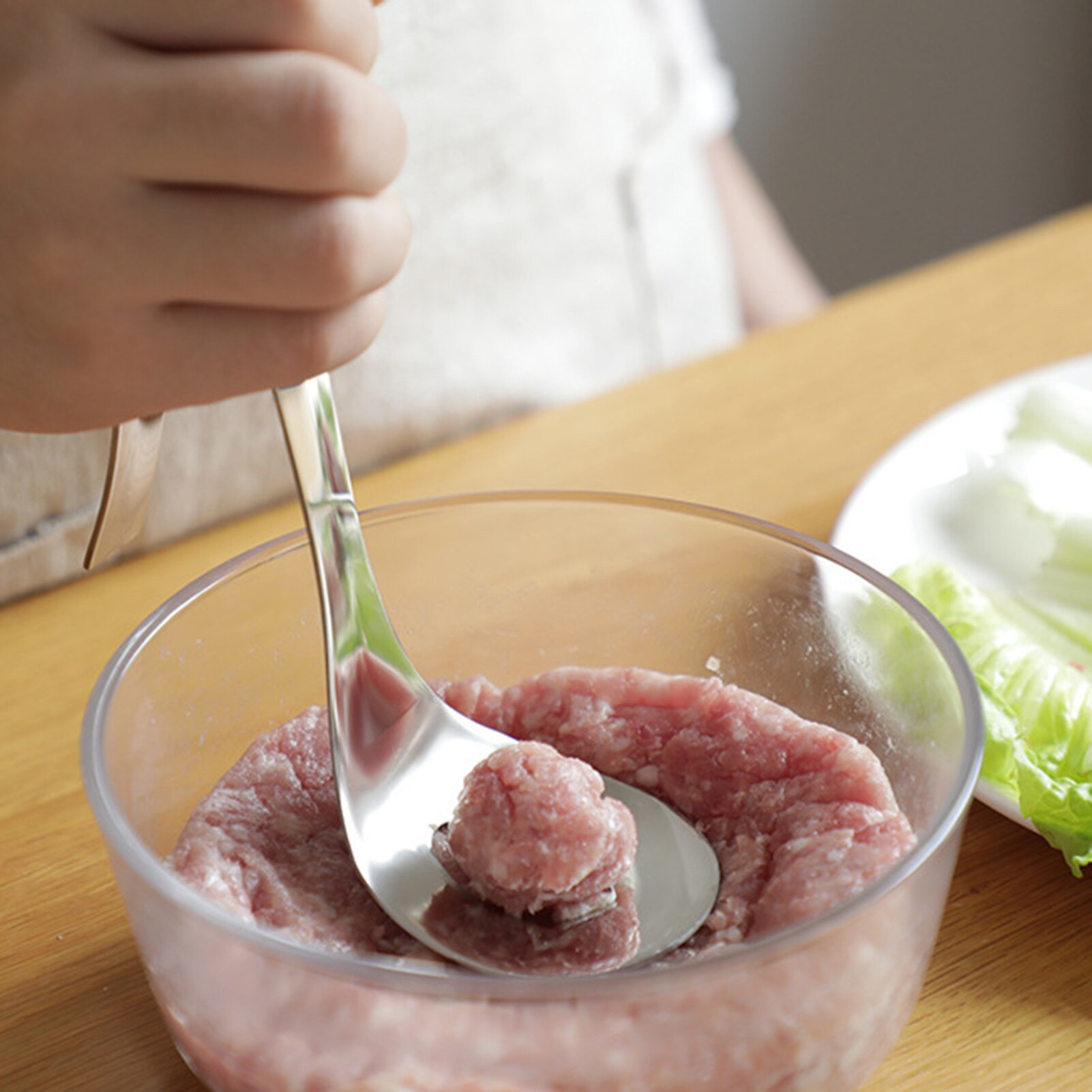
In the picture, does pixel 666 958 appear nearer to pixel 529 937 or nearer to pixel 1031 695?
pixel 529 937

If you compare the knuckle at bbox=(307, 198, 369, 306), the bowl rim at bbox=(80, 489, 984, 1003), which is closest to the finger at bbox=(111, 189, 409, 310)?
the knuckle at bbox=(307, 198, 369, 306)

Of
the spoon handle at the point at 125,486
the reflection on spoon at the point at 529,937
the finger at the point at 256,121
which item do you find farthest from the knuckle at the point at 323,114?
the reflection on spoon at the point at 529,937

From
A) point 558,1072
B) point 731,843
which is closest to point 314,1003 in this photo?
point 558,1072

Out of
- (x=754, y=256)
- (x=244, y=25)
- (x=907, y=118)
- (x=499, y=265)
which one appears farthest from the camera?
(x=907, y=118)

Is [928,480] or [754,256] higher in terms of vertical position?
[928,480]

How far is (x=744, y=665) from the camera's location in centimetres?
65

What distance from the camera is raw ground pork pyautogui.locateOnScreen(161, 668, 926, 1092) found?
1.32 ft

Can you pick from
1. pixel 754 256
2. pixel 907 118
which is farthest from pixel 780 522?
pixel 907 118

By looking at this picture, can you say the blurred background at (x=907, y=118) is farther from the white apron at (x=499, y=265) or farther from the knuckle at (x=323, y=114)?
the knuckle at (x=323, y=114)

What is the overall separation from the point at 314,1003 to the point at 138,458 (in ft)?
0.83

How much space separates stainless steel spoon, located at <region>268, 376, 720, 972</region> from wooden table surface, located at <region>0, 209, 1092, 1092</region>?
0.33 ft

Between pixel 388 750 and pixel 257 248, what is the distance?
0.21 meters

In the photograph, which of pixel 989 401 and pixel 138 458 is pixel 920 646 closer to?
pixel 138 458

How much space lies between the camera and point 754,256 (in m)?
1.62
